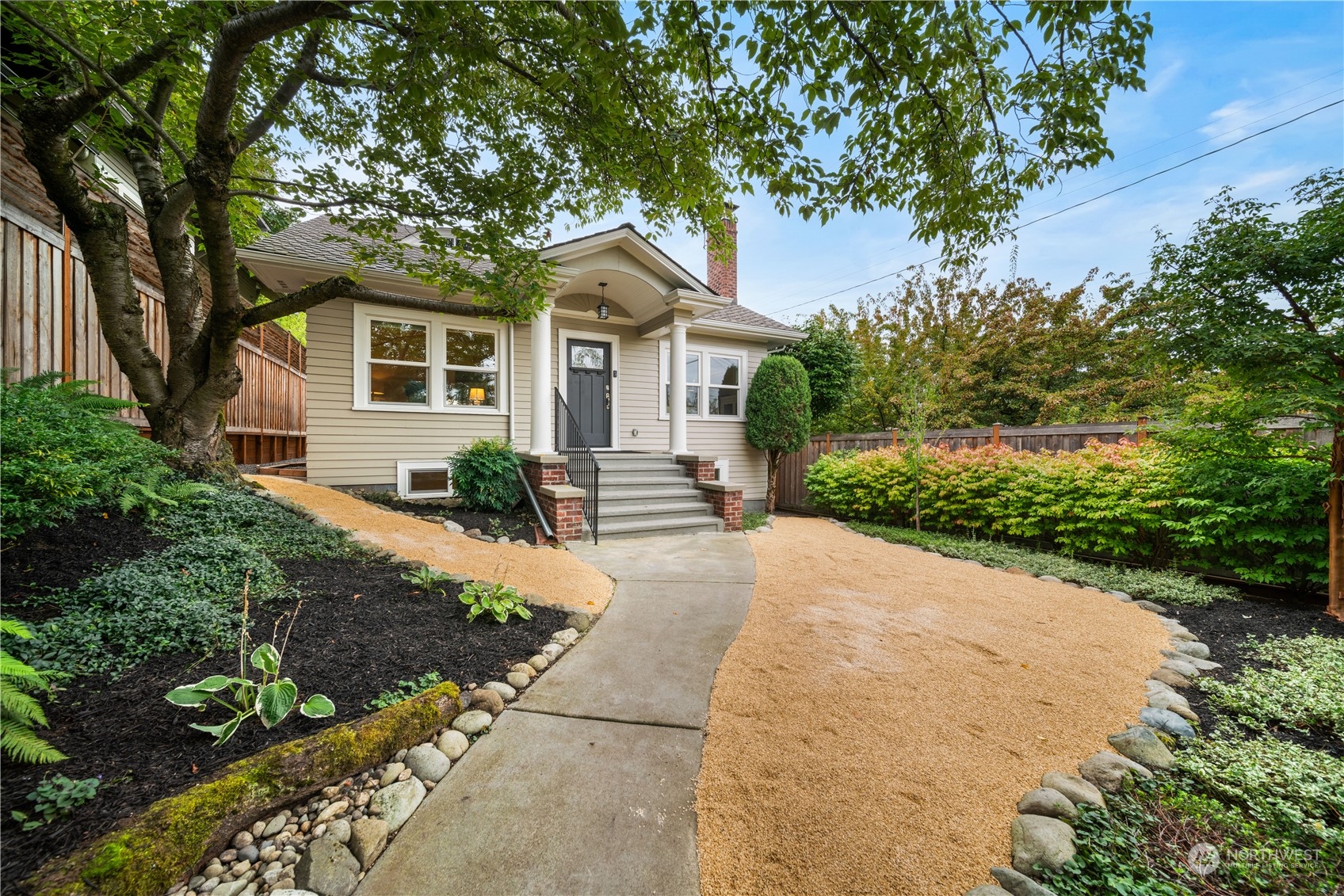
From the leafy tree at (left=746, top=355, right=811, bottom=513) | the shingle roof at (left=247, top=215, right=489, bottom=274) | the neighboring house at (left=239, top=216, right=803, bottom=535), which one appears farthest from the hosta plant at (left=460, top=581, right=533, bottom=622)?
the leafy tree at (left=746, top=355, right=811, bottom=513)

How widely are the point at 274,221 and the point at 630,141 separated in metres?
15.8

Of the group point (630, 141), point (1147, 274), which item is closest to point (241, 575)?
point (630, 141)

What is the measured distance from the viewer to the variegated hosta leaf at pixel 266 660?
191 cm

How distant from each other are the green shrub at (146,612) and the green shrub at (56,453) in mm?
463

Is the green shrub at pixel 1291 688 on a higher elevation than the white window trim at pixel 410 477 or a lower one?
lower

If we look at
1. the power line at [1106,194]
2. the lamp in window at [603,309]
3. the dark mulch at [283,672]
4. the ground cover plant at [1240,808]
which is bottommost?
the ground cover plant at [1240,808]

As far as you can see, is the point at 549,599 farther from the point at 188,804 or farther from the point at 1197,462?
the point at 1197,462

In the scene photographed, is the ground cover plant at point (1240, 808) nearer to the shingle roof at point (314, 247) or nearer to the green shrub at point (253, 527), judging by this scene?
the green shrub at point (253, 527)

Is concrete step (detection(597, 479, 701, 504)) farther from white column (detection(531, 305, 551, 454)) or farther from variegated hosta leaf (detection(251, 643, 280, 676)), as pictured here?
variegated hosta leaf (detection(251, 643, 280, 676))

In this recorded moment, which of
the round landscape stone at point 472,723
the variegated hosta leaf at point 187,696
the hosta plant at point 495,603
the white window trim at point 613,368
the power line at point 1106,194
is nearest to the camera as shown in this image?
the variegated hosta leaf at point 187,696

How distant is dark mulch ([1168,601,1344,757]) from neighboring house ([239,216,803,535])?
14.9 ft

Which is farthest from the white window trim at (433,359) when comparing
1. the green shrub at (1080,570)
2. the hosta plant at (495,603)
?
the green shrub at (1080,570)

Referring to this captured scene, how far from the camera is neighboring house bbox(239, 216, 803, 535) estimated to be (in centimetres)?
658

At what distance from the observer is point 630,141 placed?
12.2ft
